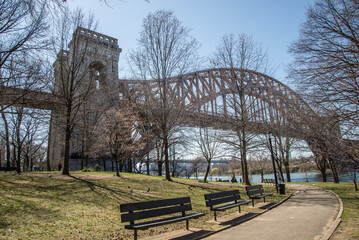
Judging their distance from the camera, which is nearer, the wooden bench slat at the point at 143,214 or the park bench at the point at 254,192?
the wooden bench slat at the point at 143,214

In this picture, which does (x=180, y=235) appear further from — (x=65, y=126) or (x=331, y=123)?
(x=65, y=126)

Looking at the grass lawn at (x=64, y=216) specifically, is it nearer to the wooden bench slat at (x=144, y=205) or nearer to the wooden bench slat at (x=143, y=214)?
the wooden bench slat at (x=143, y=214)

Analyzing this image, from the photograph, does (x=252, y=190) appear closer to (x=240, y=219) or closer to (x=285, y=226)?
(x=240, y=219)

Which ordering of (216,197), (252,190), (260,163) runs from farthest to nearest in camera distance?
(260,163)
(252,190)
(216,197)

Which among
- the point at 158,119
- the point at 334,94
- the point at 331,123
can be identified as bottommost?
the point at 331,123

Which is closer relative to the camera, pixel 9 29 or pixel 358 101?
pixel 358 101

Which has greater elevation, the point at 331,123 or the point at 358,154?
the point at 331,123

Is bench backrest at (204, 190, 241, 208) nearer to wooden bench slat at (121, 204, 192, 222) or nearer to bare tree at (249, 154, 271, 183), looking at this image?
wooden bench slat at (121, 204, 192, 222)

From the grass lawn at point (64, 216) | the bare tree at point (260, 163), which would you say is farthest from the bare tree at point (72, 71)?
the bare tree at point (260, 163)

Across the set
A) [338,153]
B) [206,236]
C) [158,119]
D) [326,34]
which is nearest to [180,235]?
[206,236]

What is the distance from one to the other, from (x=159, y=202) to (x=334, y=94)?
18.9ft

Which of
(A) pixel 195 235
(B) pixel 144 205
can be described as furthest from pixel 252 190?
(B) pixel 144 205

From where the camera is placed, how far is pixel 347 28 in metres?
6.79

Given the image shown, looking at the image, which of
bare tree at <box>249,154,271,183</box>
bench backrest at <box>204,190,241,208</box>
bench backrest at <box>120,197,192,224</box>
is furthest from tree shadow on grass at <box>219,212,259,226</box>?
bare tree at <box>249,154,271,183</box>
